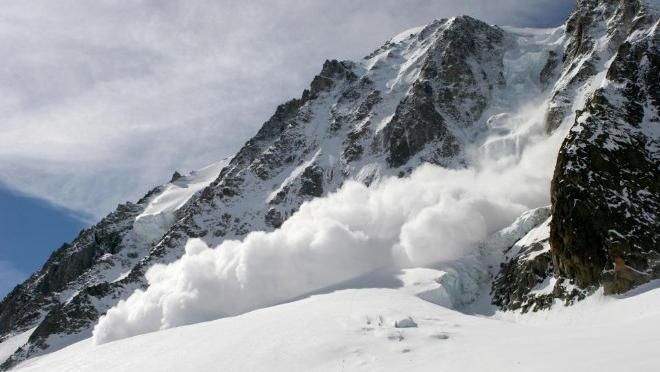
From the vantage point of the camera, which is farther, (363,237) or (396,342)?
(363,237)

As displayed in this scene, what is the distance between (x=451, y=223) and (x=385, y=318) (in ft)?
150

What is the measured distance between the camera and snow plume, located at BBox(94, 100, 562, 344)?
86438 millimetres

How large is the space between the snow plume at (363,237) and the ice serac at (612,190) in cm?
2344

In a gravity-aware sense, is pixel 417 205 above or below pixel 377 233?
above

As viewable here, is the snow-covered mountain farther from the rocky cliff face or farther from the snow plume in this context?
the snow plume

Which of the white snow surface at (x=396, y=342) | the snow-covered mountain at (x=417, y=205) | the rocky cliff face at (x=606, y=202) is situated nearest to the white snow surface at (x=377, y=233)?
the snow-covered mountain at (x=417, y=205)

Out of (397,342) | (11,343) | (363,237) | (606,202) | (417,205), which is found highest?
(417,205)

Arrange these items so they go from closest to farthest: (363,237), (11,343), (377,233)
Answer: (363,237) < (377,233) < (11,343)

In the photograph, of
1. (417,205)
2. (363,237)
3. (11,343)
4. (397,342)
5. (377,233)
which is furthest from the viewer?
(11,343)

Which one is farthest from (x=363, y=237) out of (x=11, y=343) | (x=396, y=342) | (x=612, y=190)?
(x=11, y=343)

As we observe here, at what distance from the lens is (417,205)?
100 m

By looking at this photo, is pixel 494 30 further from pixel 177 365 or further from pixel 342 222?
pixel 177 365

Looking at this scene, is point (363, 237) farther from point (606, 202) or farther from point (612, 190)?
point (606, 202)

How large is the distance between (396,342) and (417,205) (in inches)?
2637
